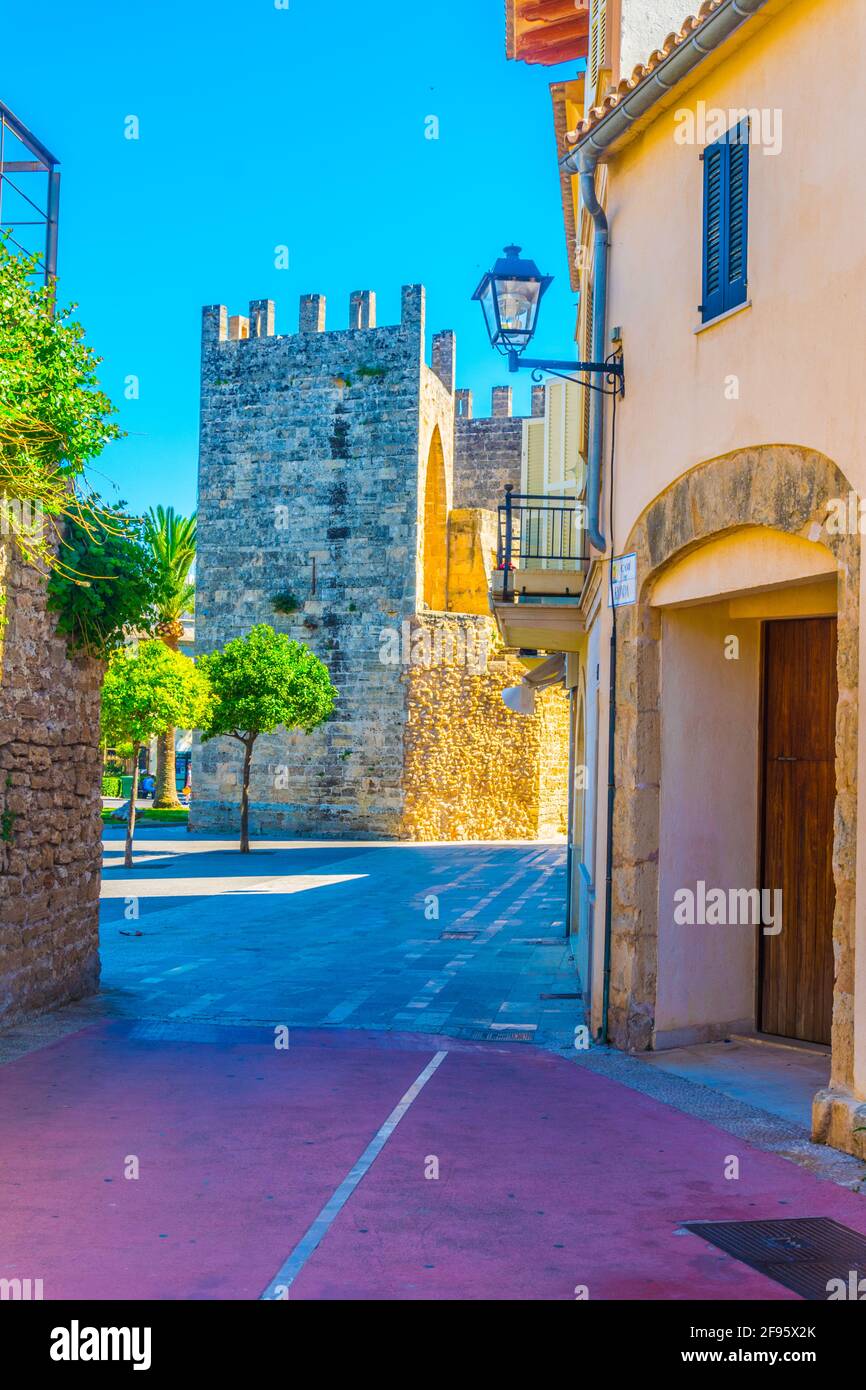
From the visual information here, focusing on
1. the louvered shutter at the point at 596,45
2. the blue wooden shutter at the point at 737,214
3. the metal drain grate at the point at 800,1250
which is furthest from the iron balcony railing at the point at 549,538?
the metal drain grate at the point at 800,1250

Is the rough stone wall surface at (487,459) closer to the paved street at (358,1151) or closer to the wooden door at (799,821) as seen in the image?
the paved street at (358,1151)

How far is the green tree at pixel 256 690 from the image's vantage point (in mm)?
27281

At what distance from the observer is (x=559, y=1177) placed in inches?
230

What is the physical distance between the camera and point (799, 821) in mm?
8680

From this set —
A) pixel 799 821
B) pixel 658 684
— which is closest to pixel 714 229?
pixel 658 684

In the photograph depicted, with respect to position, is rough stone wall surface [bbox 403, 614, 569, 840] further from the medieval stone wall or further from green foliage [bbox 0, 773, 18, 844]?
green foliage [bbox 0, 773, 18, 844]

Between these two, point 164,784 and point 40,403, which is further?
point 164,784

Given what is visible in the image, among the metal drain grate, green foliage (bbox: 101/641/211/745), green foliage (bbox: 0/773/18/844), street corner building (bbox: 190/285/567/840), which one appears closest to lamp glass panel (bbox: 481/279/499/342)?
green foliage (bbox: 0/773/18/844)

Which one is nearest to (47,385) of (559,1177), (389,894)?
(559,1177)

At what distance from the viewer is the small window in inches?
298

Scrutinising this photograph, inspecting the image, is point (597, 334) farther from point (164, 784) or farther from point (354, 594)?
point (164, 784)

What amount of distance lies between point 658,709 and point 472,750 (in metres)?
25.5
